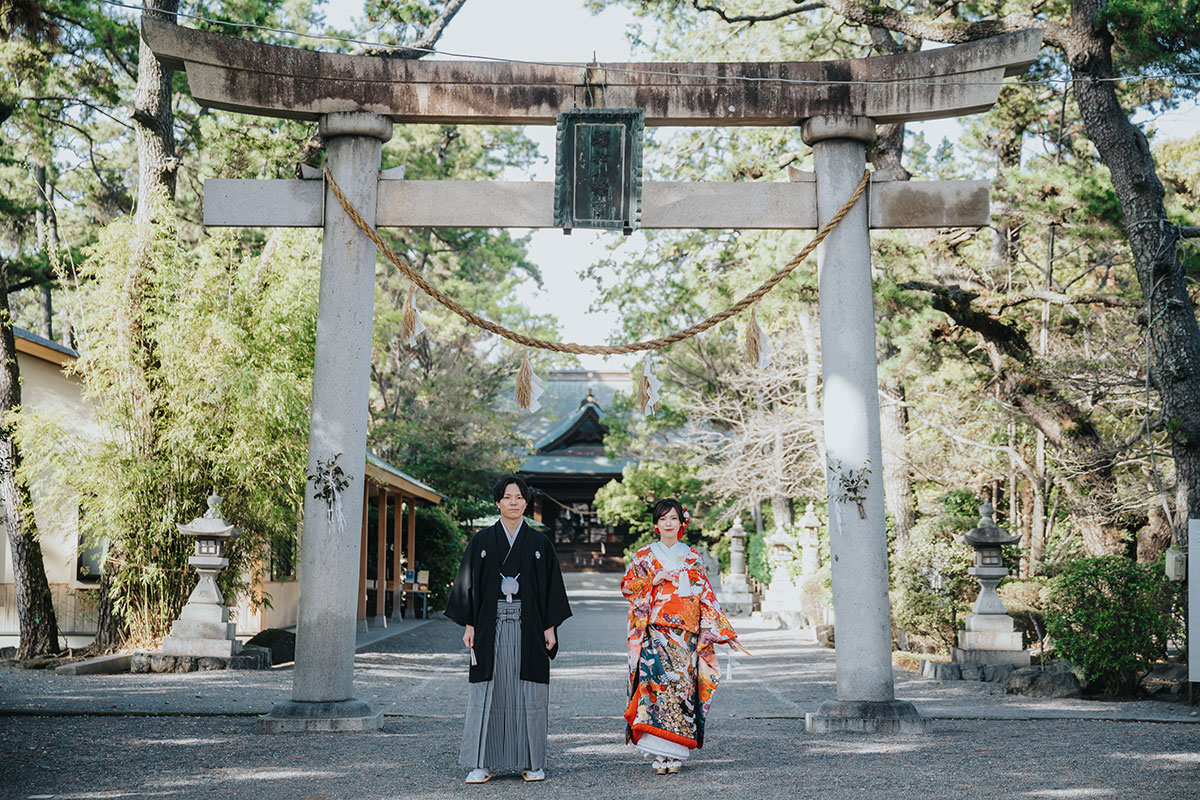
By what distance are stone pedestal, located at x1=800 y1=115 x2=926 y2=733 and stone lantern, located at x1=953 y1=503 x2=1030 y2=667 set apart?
4.86m

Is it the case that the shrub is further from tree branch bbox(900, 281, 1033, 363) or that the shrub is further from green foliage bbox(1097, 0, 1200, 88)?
green foliage bbox(1097, 0, 1200, 88)

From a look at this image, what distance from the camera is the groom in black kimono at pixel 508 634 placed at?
5441mm

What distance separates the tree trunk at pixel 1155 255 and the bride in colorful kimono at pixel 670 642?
557 cm

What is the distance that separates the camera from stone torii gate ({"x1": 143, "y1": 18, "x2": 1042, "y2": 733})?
700 cm

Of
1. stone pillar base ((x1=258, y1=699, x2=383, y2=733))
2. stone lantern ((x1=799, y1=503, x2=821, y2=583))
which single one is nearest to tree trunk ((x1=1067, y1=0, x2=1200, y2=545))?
stone pillar base ((x1=258, y1=699, x2=383, y2=733))

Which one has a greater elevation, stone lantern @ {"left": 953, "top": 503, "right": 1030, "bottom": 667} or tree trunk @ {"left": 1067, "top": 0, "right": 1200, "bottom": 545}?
tree trunk @ {"left": 1067, "top": 0, "right": 1200, "bottom": 545}

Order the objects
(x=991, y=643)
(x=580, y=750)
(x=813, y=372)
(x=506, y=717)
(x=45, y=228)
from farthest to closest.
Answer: (x=45, y=228)
(x=813, y=372)
(x=991, y=643)
(x=580, y=750)
(x=506, y=717)

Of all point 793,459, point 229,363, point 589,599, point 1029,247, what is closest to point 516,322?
point 589,599

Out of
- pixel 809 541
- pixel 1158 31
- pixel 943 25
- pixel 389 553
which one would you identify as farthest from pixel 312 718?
pixel 389 553

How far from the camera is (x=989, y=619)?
11.4 metres

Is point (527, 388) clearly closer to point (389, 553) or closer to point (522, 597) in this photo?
point (522, 597)

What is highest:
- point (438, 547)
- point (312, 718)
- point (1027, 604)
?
point (438, 547)

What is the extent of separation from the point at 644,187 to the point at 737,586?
1719cm

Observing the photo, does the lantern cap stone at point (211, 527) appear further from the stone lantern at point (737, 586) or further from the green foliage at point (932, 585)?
the stone lantern at point (737, 586)
